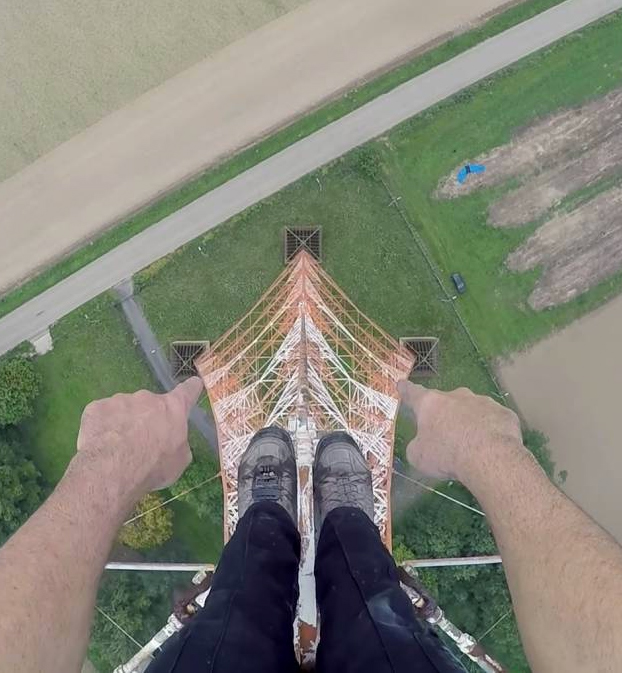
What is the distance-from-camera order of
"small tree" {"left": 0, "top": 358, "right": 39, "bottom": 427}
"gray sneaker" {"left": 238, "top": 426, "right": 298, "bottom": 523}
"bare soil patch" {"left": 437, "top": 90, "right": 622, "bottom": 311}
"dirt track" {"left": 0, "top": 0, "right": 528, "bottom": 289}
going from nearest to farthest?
"gray sneaker" {"left": 238, "top": 426, "right": 298, "bottom": 523}, "small tree" {"left": 0, "top": 358, "right": 39, "bottom": 427}, "bare soil patch" {"left": 437, "top": 90, "right": 622, "bottom": 311}, "dirt track" {"left": 0, "top": 0, "right": 528, "bottom": 289}

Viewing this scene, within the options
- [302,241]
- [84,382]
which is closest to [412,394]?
[302,241]

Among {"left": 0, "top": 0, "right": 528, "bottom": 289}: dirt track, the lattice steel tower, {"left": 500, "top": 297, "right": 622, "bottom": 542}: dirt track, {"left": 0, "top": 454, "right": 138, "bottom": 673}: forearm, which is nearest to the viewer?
{"left": 0, "top": 454, "right": 138, "bottom": 673}: forearm

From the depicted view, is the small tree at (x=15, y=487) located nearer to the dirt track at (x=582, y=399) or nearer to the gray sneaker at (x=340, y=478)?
the gray sneaker at (x=340, y=478)

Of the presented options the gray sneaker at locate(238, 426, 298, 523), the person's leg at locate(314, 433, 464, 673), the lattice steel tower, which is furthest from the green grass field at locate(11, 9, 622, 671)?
the person's leg at locate(314, 433, 464, 673)

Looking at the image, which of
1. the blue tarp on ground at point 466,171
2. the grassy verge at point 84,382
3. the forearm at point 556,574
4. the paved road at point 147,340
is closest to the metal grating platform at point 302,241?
the blue tarp on ground at point 466,171

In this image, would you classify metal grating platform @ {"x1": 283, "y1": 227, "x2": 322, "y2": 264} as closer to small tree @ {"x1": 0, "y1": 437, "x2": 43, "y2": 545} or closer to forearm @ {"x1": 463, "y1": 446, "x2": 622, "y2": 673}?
small tree @ {"x1": 0, "y1": 437, "x2": 43, "y2": 545}

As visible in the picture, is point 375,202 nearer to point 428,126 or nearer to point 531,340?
point 428,126

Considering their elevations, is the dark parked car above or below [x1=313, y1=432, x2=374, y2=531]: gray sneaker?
above
